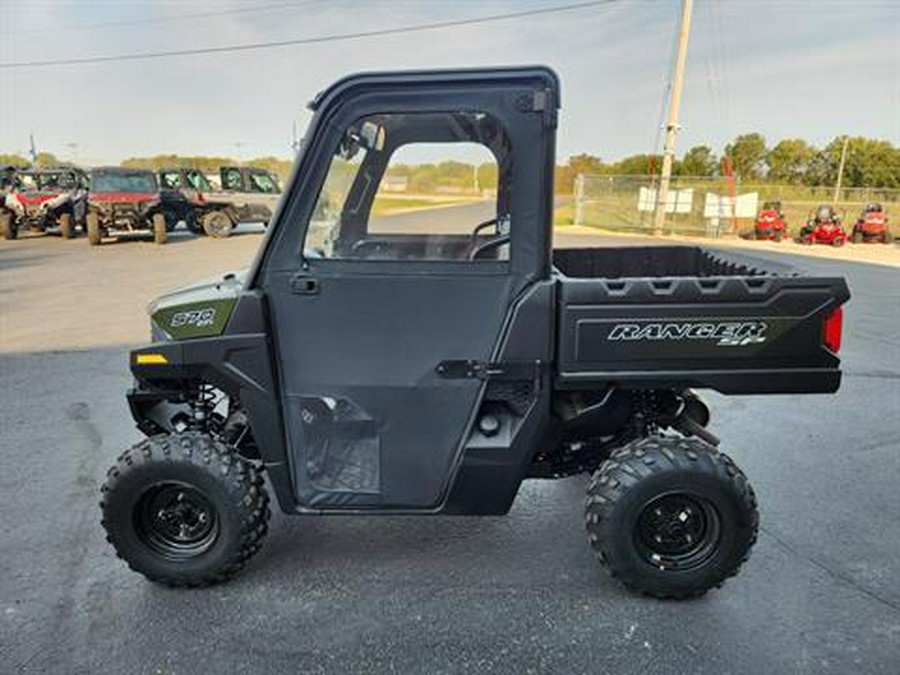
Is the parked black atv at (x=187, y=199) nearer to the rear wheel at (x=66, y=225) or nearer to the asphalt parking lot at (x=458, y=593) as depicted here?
the rear wheel at (x=66, y=225)

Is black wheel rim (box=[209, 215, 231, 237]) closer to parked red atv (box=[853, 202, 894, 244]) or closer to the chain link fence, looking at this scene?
the chain link fence

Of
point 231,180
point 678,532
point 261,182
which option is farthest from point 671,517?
point 231,180

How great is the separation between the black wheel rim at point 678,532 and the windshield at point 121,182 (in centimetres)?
1746

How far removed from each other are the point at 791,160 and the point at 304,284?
6262 cm

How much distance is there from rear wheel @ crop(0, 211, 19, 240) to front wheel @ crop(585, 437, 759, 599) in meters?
20.2

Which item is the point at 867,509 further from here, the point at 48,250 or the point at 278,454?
the point at 48,250

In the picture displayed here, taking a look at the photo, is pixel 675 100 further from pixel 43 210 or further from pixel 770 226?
pixel 43 210

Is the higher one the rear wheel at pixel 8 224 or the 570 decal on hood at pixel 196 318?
the 570 decal on hood at pixel 196 318

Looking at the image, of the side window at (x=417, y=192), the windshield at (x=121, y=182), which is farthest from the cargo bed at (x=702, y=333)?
the windshield at (x=121, y=182)

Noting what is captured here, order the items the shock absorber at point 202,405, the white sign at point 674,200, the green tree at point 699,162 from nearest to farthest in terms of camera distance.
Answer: the shock absorber at point 202,405 → the white sign at point 674,200 → the green tree at point 699,162

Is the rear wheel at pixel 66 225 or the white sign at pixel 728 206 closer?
the rear wheel at pixel 66 225

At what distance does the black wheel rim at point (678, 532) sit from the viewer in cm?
281

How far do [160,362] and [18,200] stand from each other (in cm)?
1900

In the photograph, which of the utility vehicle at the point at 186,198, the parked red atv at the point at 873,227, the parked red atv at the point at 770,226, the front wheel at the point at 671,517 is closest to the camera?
the front wheel at the point at 671,517
